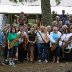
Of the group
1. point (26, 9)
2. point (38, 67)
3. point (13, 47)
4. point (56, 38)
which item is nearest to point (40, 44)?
point (56, 38)

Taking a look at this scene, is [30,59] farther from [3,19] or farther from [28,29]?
[3,19]

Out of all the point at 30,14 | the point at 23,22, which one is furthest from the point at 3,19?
the point at 23,22

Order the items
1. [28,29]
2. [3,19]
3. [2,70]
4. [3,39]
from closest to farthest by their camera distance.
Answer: [2,70]
[3,39]
[28,29]
[3,19]

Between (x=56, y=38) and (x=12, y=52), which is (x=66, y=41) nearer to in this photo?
(x=56, y=38)

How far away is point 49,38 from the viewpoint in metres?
19.3

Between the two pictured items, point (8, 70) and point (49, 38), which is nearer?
point (8, 70)

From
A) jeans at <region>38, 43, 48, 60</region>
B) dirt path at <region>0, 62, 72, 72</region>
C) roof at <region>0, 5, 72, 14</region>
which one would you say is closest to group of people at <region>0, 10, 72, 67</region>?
jeans at <region>38, 43, 48, 60</region>

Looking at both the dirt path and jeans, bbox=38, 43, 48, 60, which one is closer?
the dirt path

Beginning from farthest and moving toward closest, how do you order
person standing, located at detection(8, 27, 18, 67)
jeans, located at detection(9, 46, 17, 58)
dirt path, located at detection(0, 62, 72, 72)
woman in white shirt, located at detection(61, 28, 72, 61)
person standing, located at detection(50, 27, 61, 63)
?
woman in white shirt, located at detection(61, 28, 72, 61), person standing, located at detection(50, 27, 61, 63), jeans, located at detection(9, 46, 17, 58), person standing, located at detection(8, 27, 18, 67), dirt path, located at detection(0, 62, 72, 72)

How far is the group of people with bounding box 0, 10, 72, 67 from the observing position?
1914 centimetres

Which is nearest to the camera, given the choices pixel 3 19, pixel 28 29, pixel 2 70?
pixel 2 70

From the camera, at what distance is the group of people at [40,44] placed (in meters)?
19.1

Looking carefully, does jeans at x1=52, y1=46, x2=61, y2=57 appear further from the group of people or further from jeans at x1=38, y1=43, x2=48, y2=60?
jeans at x1=38, y1=43, x2=48, y2=60

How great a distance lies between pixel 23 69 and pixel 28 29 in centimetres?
317
